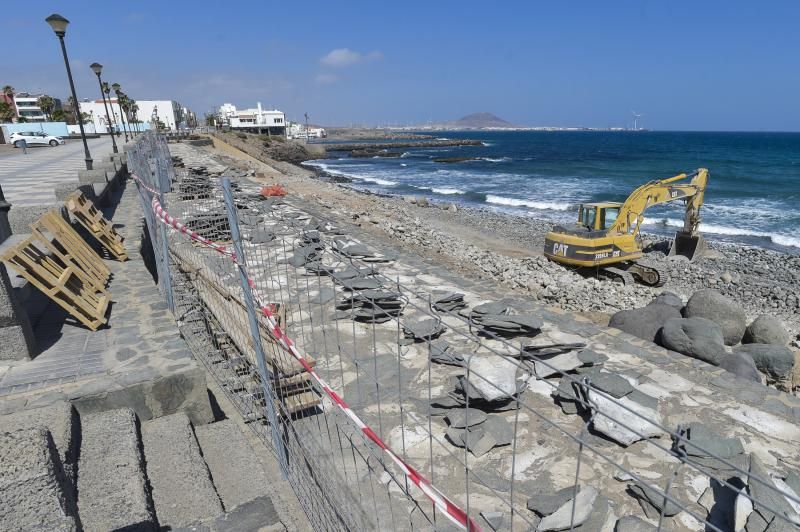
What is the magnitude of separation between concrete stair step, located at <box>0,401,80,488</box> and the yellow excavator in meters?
12.4

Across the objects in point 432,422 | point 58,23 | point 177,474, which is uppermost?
point 58,23

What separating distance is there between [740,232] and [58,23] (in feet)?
94.9

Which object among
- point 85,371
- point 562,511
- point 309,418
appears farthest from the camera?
point 309,418

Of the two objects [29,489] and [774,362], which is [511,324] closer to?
[774,362]

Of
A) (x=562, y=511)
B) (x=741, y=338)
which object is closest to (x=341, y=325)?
(x=562, y=511)

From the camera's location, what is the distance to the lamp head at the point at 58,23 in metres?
13.9

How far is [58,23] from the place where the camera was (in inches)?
557

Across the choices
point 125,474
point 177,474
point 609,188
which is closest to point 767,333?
point 177,474

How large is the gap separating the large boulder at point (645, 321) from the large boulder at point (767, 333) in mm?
1962

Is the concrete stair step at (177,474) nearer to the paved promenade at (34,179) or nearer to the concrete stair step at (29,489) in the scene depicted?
the concrete stair step at (29,489)

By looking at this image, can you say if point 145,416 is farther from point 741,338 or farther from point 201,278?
point 741,338

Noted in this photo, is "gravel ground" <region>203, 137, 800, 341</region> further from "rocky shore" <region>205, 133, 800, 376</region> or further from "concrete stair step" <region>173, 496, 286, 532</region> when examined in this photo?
"concrete stair step" <region>173, 496, 286, 532</region>

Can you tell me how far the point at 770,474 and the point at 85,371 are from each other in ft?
20.0

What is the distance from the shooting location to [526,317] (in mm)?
6512
